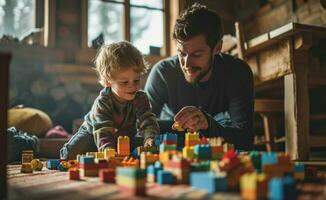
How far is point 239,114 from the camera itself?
1906 mm

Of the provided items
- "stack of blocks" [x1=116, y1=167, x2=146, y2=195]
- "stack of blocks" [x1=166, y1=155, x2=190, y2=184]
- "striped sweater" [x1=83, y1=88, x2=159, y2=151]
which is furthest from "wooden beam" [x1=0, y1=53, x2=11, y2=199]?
"striped sweater" [x1=83, y1=88, x2=159, y2=151]

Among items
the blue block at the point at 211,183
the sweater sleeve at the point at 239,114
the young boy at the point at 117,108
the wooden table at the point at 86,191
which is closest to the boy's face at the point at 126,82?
the young boy at the point at 117,108

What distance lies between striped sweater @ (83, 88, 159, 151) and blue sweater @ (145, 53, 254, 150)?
0.28 metres

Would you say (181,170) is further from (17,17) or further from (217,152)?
(17,17)

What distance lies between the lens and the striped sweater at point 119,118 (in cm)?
169

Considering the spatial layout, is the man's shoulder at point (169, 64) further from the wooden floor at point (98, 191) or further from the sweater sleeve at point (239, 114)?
the wooden floor at point (98, 191)

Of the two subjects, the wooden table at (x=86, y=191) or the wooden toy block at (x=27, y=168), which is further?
the wooden toy block at (x=27, y=168)

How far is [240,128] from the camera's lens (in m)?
1.86

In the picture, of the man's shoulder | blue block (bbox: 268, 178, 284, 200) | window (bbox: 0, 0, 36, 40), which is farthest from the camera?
window (bbox: 0, 0, 36, 40)

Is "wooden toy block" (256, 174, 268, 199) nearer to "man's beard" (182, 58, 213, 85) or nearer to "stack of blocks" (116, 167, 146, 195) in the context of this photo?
"stack of blocks" (116, 167, 146, 195)

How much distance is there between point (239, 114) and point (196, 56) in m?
0.37

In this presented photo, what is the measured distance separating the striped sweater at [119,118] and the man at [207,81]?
18 cm

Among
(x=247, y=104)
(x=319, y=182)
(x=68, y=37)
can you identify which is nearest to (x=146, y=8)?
(x=68, y=37)

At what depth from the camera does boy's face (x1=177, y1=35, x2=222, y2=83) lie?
194cm
